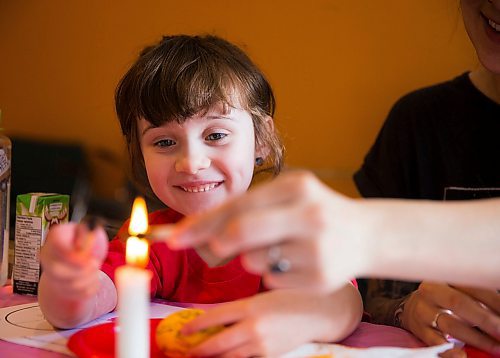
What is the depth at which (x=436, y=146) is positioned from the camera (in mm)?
1565

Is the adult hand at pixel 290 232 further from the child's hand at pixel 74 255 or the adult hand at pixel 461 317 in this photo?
the adult hand at pixel 461 317

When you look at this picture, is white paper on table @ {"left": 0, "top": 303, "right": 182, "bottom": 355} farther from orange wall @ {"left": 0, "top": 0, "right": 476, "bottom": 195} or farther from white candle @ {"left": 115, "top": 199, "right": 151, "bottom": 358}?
orange wall @ {"left": 0, "top": 0, "right": 476, "bottom": 195}

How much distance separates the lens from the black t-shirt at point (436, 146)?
4.88ft

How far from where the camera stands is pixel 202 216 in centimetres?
62

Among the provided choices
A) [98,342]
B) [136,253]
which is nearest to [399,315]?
[98,342]

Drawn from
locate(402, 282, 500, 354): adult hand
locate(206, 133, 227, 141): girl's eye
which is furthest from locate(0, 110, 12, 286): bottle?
locate(402, 282, 500, 354): adult hand

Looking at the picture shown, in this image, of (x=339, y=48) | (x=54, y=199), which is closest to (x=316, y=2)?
(x=339, y=48)

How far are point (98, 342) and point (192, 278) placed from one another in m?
0.38

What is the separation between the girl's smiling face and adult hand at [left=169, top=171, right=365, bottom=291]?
511mm

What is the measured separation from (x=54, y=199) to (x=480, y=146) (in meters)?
0.97

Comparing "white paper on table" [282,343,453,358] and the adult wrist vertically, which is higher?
"white paper on table" [282,343,453,358]

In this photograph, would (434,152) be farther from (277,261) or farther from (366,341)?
(277,261)

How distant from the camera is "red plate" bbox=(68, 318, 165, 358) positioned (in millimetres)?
798

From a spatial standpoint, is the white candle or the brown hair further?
the brown hair
